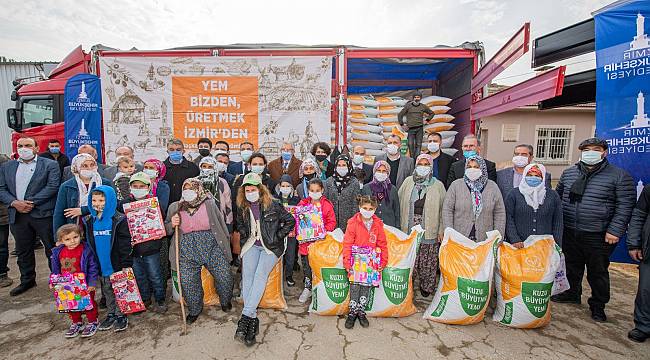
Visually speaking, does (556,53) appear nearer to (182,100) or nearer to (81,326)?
(182,100)

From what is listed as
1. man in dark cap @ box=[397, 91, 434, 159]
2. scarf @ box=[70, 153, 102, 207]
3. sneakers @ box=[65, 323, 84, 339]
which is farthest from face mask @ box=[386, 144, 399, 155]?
sneakers @ box=[65, 323, 84, 339]

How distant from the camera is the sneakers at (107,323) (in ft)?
8.38

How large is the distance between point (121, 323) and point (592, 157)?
457 centimetres

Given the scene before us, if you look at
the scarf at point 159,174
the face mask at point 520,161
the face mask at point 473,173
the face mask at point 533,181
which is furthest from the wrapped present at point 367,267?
the scarf at point 159,174

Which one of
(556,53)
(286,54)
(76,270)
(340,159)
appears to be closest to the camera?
(76,270)

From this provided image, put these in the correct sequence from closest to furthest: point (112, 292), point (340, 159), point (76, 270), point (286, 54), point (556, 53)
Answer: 1. point (76, 270)
2. point (112, 292)
3. point (340, 159)
4. point (556, 53)
5. point (286, 54)

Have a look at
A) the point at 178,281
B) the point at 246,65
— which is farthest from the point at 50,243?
the point at 246,65

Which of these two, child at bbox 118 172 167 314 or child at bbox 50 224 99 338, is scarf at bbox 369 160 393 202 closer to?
child at bbox 118 172 167 314

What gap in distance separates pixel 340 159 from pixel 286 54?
2.32m

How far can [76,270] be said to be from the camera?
245 cm

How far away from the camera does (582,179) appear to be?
2842mm

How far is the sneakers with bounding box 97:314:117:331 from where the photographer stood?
2.55 metres

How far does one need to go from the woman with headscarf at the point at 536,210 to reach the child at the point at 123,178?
12.3 feet

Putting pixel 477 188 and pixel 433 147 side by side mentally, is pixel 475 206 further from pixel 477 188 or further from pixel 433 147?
pixel 433 147
